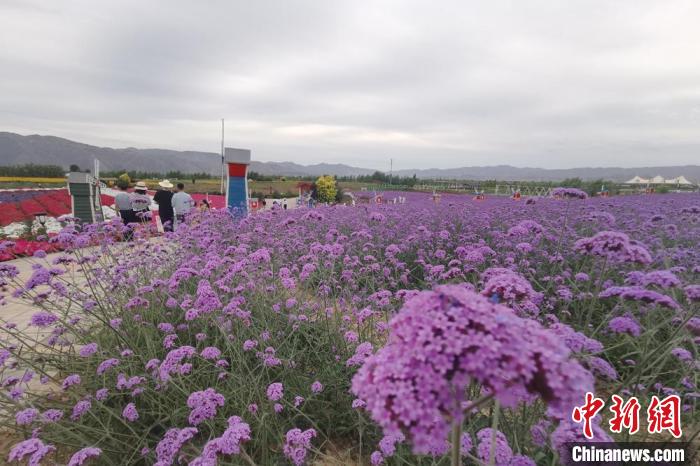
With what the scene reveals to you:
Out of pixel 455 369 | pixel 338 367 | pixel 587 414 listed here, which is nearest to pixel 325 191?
pixel 338 367

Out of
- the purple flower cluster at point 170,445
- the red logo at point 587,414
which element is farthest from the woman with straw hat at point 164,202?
the red logo at point 587,414

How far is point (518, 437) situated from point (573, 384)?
1.36m

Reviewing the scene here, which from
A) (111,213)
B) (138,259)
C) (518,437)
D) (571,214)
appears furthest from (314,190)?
(518,437)

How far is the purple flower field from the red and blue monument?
21.6 feet

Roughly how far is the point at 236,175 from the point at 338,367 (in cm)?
1035

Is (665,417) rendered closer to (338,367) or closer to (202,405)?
(338,367)

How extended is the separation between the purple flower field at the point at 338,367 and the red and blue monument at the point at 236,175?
660 cm

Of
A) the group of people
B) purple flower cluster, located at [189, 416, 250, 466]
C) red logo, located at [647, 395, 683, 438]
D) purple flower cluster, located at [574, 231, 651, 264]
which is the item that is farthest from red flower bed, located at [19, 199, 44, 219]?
red logo, located at [647, 395, 683, 438]

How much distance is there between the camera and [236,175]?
12102 millimetres

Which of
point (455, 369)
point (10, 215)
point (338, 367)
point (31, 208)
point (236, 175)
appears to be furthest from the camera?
point (31, 208)

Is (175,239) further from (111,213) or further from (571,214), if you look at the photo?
(111,213)

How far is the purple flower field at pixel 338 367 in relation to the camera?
0.91 meters

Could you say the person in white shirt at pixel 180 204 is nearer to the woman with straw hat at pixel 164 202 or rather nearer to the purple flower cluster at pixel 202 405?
the woman with straw hat at pixel 164 202

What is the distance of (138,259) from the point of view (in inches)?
185
